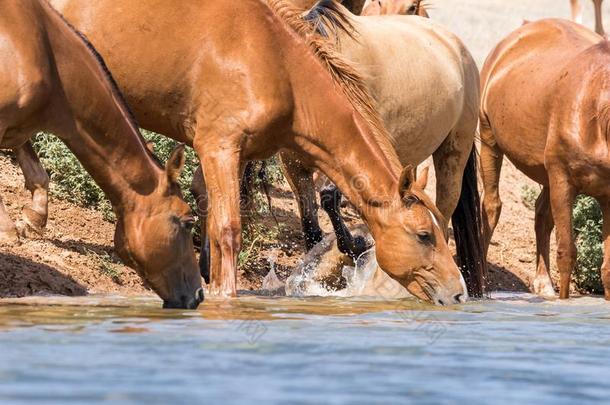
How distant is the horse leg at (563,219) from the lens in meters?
10.0

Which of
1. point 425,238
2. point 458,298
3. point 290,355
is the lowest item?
point 458,298

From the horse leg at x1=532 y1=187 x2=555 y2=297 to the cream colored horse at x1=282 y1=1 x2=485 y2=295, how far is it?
695mm

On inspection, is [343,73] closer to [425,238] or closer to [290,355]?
[425,238]

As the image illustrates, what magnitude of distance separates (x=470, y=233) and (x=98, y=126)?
4.62 m

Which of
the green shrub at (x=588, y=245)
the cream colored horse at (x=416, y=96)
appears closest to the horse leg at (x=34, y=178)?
the cream colored horse at (x=416, y=96)

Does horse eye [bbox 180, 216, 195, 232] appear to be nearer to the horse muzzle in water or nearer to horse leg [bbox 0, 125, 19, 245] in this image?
the horse muzzle in water

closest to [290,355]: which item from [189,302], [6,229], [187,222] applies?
[189,302]

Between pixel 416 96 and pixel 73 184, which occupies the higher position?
pixel 416 96

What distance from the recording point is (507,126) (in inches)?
445

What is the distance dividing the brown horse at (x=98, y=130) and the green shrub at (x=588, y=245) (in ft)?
17.6

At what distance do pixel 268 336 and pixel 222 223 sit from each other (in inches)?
93.4

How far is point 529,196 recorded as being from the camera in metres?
14.1

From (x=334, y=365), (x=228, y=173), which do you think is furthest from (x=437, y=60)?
(x=334, y=365)

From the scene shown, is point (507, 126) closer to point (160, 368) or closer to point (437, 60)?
point (437, 60)
